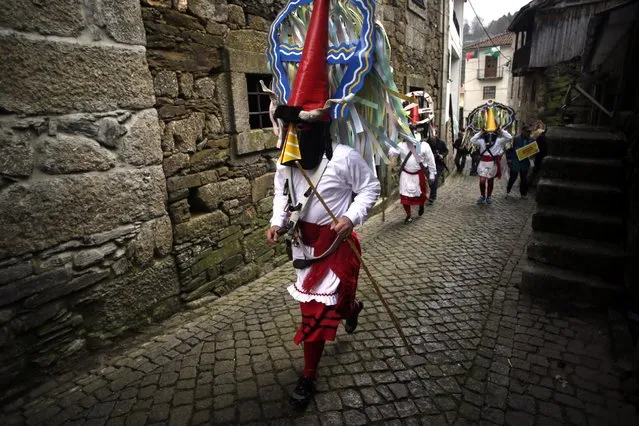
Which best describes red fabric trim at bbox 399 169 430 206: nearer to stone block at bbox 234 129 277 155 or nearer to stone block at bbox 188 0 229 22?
stone block at bbox 234 129 277 155

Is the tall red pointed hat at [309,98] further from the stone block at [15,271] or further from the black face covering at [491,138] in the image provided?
the black face covering at [491,138]

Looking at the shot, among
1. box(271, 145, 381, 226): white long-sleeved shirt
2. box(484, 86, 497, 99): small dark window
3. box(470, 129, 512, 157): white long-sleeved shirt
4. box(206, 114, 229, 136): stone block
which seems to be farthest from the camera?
box(484, 86, 497, 99): small dark window

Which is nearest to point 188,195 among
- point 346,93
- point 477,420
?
point 346,93

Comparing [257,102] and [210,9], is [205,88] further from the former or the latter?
[257,102]

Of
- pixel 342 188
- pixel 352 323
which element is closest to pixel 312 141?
pixel 342 188

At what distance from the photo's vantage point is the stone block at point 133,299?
3.10 m

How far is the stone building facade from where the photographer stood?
254cm

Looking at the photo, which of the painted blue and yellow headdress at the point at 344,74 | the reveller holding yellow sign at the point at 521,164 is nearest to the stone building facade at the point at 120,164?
the painted blue and yellow headdress at the point at 344,74

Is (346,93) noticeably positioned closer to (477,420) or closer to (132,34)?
(132,34)

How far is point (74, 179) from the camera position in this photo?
2.80 m

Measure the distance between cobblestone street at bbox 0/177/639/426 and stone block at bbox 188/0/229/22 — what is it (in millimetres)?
2998

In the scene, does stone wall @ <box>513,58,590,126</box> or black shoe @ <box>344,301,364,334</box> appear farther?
stone wall @ <box>513,58,590,126</box>

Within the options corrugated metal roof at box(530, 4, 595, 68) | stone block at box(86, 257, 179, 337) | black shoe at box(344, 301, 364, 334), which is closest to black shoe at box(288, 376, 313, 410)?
black shoe at box(344, 301, 364, 334)

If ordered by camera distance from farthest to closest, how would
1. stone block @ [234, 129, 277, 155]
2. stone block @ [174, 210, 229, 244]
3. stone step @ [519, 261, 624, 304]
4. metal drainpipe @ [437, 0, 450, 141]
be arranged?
metal drainpipe @ [437, 0, 450, 141] → stone block @ [234, 129, 277, 155] → stone block @ [174, 210, 229, 244] → stone step @ [519, 261, 624, 304]
